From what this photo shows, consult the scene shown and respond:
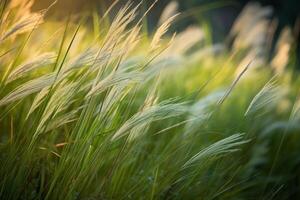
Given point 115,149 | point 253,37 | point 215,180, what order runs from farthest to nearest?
point 253,37 → point 215,180 → point 115,149

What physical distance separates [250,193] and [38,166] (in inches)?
38.9

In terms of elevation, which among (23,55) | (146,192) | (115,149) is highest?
(23,55)

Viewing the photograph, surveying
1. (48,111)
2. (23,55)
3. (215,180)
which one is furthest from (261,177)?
(23,55)

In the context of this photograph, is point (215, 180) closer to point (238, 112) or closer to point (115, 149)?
point (115, 149)

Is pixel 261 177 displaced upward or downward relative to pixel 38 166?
downward

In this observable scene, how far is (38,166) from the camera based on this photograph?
1.66m

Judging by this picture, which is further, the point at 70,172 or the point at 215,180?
the point at 215,180

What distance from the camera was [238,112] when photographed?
9.44 ft

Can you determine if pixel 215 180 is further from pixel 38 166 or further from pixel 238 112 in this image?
pixel 238 112

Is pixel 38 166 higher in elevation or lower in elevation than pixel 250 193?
higher

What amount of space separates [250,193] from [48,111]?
1.08 m

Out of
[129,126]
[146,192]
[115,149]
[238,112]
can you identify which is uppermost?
[129,126]

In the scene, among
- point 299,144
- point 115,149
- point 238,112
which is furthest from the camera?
point 238,112

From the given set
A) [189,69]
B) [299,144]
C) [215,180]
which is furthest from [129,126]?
[189,69]
